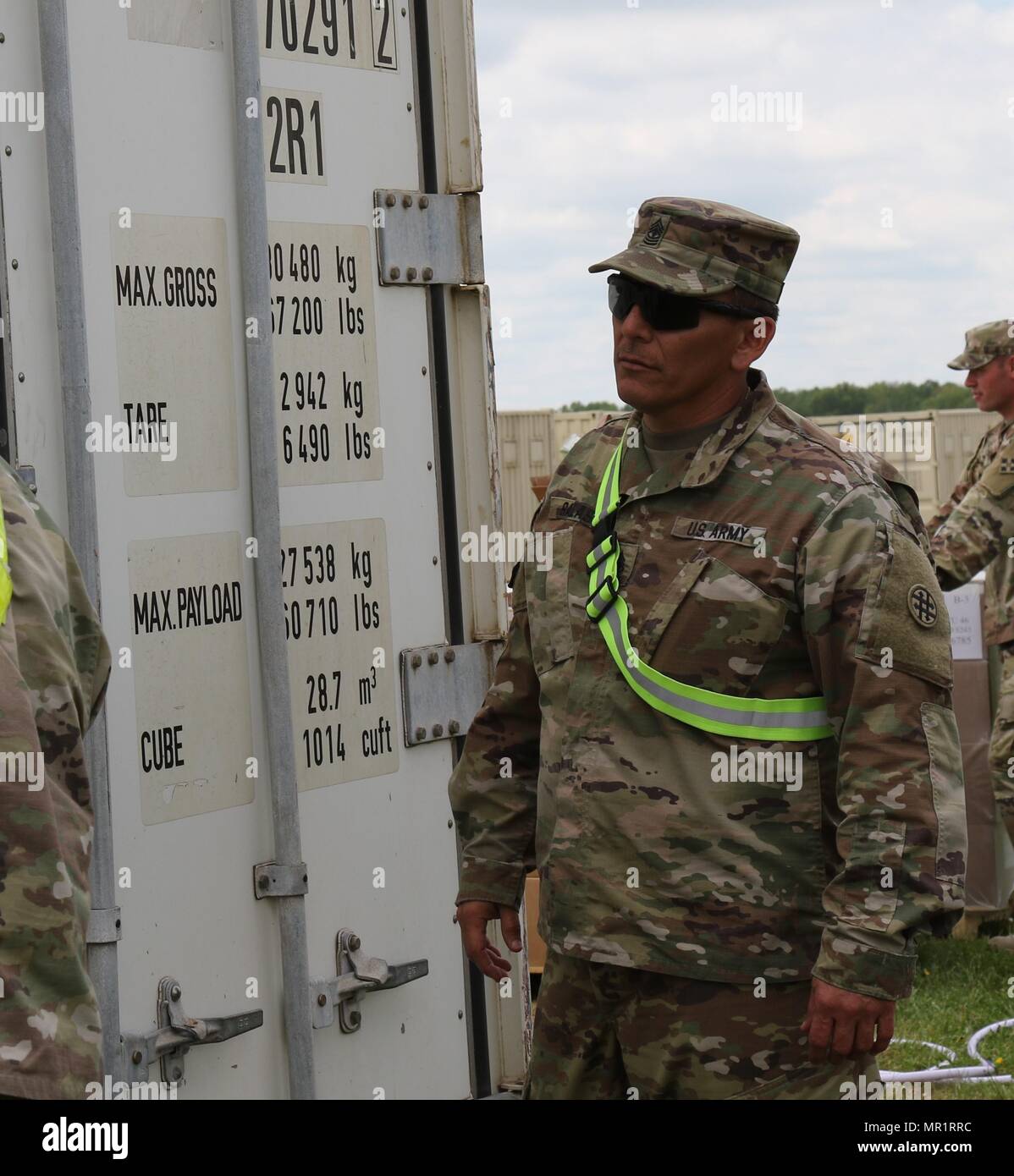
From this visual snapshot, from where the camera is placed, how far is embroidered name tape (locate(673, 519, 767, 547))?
8.46 feet

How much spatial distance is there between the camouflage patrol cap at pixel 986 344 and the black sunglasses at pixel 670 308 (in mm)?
3661

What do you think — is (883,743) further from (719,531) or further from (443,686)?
(443,686)

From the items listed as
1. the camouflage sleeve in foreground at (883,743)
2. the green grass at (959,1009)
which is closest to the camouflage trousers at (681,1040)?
Result: the camouflage sleeve in foreground at (883,743)

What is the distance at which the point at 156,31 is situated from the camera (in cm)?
290

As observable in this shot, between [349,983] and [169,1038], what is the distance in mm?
440

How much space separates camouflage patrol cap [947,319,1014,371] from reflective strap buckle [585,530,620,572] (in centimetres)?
371

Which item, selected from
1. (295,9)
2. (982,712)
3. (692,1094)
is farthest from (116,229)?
(982,712)

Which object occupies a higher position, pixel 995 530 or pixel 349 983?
pixel 995 530

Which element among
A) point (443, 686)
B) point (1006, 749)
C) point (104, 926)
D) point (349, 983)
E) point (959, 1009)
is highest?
point (443, 686)

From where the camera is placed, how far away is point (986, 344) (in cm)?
613

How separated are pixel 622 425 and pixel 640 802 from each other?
73 cm

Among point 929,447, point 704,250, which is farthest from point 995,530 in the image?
point 929,447

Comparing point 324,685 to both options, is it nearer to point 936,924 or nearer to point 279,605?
point 279,605

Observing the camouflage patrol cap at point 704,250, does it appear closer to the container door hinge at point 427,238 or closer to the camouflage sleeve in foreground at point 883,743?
the camouflage sleeve in foreground at point 883,743
